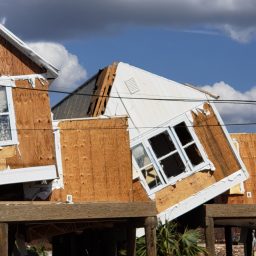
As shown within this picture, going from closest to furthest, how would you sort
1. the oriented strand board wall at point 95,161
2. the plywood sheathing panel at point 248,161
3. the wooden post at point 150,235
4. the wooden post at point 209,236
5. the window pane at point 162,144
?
1. the wooden post at point 150,235
2. the oriented strand board wall at point 95,161
3. the wooden post at point 209,236
4. the window pane at point 162,144
5. the plywood sheathing panel at point 248,161

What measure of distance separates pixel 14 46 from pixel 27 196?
12.8ft

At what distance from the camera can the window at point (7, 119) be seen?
70.2 ft

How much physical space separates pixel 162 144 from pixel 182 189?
1.46 meters

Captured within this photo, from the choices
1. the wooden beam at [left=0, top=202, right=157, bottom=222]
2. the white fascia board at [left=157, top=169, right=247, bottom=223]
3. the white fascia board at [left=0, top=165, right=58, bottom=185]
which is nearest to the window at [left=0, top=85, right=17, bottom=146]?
the white fascia board at [left=0, top=165, right=58, bottom=185]

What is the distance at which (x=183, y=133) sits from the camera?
24.7 metres

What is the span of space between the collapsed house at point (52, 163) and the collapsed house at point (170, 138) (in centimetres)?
110

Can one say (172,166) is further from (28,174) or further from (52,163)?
(28,174)

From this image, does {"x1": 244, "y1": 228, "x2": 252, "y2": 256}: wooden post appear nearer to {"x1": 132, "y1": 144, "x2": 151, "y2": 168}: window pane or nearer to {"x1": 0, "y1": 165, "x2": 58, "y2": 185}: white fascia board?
{"x1": 132, "y1": 144, "x2": 151, "y2": 168}: window pane

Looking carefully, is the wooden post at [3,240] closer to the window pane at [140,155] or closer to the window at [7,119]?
the window at [7,119]

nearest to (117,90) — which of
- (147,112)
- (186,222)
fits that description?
(147,112)

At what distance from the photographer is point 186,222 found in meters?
26.3

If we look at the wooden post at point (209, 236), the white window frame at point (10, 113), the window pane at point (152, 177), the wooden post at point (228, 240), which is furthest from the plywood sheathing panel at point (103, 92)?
the wooden post at point (228, 240)

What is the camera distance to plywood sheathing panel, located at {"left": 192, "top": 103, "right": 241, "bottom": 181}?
24.5 metres

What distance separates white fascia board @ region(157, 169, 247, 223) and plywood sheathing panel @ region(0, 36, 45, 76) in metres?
5.61
